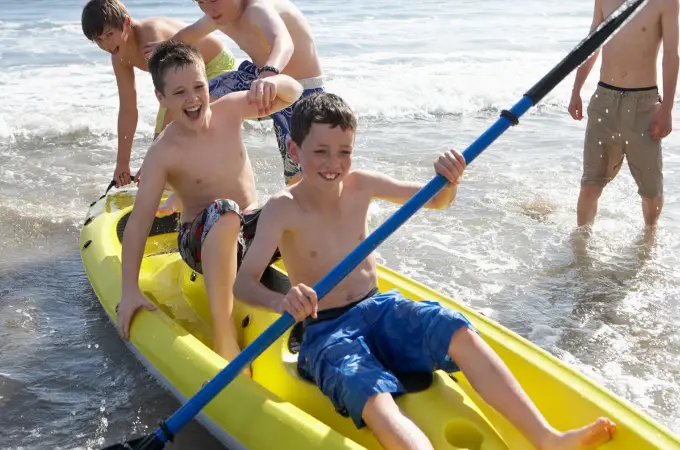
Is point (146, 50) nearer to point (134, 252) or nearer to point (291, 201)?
point (134, 252)

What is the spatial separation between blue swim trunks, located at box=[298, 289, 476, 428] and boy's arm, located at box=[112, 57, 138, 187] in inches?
87.3

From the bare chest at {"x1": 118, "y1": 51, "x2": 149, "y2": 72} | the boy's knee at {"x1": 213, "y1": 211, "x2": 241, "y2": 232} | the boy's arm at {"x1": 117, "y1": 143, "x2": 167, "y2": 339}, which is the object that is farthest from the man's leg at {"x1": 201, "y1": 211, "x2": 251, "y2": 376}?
the bare chest at {"x1": 118, "y1": 51, "x2": 149, "y2": 72}

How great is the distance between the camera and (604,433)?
7.97 ft

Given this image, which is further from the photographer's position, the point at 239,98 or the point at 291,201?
the point at 239,98

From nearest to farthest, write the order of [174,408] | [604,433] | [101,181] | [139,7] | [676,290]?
[604,433] < [174,408] < [676,290] < [101,181] < [139,7]

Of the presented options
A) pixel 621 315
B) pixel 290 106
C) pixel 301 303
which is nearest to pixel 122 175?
pixel 290 106

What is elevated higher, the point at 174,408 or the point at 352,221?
the point at 352,221

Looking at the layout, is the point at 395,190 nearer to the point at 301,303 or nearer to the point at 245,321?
the point at 301,303

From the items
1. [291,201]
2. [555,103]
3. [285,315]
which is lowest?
[555,103]

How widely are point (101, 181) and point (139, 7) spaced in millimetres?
9707

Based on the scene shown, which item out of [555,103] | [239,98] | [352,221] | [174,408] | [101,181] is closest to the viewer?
[352,221]

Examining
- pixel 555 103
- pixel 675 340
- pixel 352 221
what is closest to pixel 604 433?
pixel 352 221

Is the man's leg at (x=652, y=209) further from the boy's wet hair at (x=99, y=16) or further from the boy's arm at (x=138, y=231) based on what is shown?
the boy's wet hair at (x=99, y=16)

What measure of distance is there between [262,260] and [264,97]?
0.87 m
